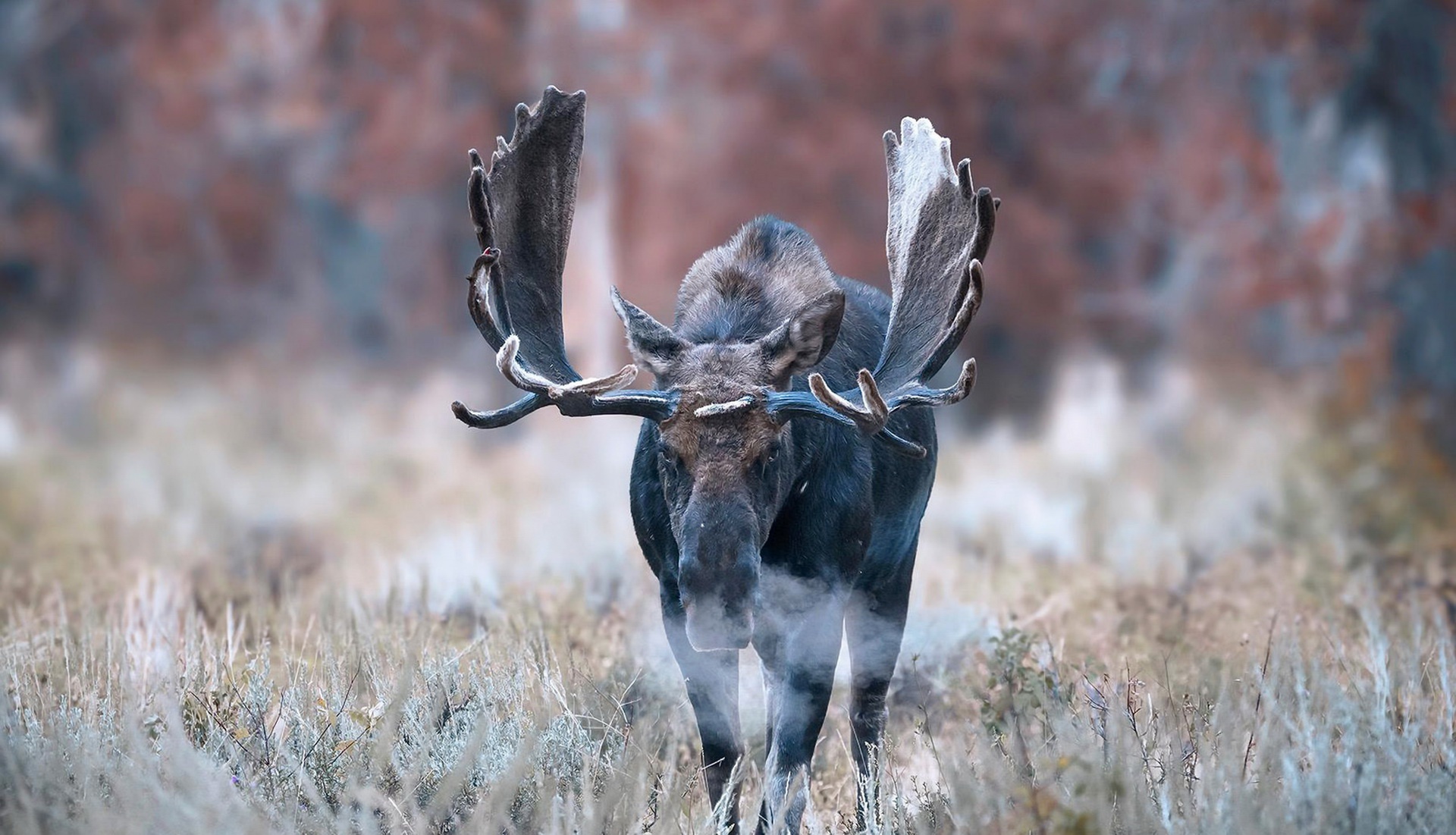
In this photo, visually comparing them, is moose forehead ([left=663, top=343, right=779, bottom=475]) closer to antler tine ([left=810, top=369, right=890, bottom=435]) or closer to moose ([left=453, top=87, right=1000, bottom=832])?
moose ([left=453, top=87, right=1000, bottom=832])

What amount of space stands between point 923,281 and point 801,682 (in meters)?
1.41

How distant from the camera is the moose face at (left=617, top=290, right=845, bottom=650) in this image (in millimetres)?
4254

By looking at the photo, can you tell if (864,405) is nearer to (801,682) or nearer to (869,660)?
(801,682)

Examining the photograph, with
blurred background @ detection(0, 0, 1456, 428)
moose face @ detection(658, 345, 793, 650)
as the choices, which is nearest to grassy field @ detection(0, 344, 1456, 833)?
moose face @ detection(658, 345, 793, 650)

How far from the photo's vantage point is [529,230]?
209 inches

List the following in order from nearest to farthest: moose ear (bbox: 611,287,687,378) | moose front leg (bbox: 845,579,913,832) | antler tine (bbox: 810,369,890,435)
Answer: antler tine (bbox: 810,369,890,435), moose ear (bbox: 611,287,687,378), moose front leg (bbox: 845,579,913,832)

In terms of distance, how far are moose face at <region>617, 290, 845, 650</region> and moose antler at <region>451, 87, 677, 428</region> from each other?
1.46 ft

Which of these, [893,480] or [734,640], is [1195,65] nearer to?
[893,480]

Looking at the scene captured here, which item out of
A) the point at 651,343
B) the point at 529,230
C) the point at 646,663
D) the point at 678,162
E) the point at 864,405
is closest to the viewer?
the point at 864,405

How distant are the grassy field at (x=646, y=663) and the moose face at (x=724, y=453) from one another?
0.57 metres

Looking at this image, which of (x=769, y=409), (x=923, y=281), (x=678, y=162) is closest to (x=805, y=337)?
(x=769, y=409)

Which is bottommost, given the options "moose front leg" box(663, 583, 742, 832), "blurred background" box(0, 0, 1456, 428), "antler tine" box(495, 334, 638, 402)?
"moose front leg" box(663, 583, 742, 832)

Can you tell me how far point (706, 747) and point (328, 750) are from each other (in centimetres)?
121

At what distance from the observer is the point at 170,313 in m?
22.4
